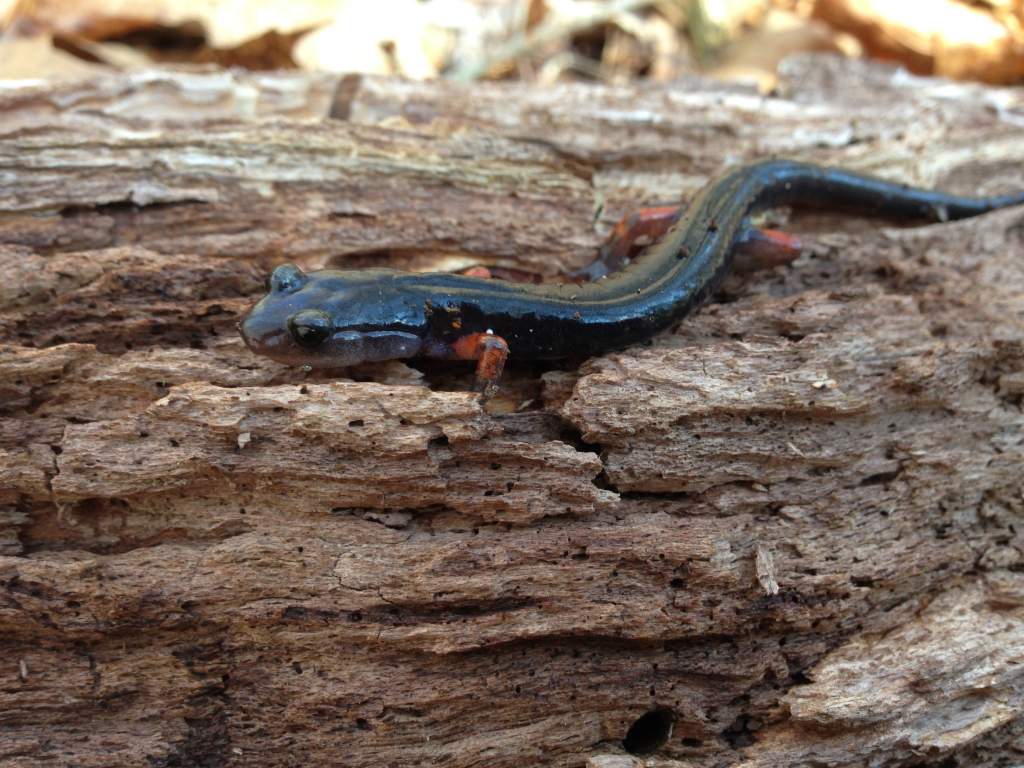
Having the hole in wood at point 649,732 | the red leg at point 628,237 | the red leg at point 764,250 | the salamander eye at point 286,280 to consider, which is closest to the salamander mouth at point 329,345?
the salamander eye at point 286,280

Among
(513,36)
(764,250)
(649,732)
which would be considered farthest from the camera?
(513,36)

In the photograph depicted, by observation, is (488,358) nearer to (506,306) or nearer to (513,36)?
(506,306)

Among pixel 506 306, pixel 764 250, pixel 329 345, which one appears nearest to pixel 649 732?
pixel 506 306

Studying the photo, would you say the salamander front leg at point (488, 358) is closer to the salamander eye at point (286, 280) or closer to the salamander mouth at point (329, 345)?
the salamander mouth at point (329, 345)

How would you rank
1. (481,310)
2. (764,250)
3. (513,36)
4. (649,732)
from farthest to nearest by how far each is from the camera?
(513,36)
(764,250)
(481,310)
(649,732)

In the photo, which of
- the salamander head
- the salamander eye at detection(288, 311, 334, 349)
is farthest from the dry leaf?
the salamander eye at detection(288, 311, 334, 349)

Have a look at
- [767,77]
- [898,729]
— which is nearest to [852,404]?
[898,729]

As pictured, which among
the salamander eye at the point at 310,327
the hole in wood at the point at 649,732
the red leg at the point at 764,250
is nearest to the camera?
the hole in wood at the point at 649,732
